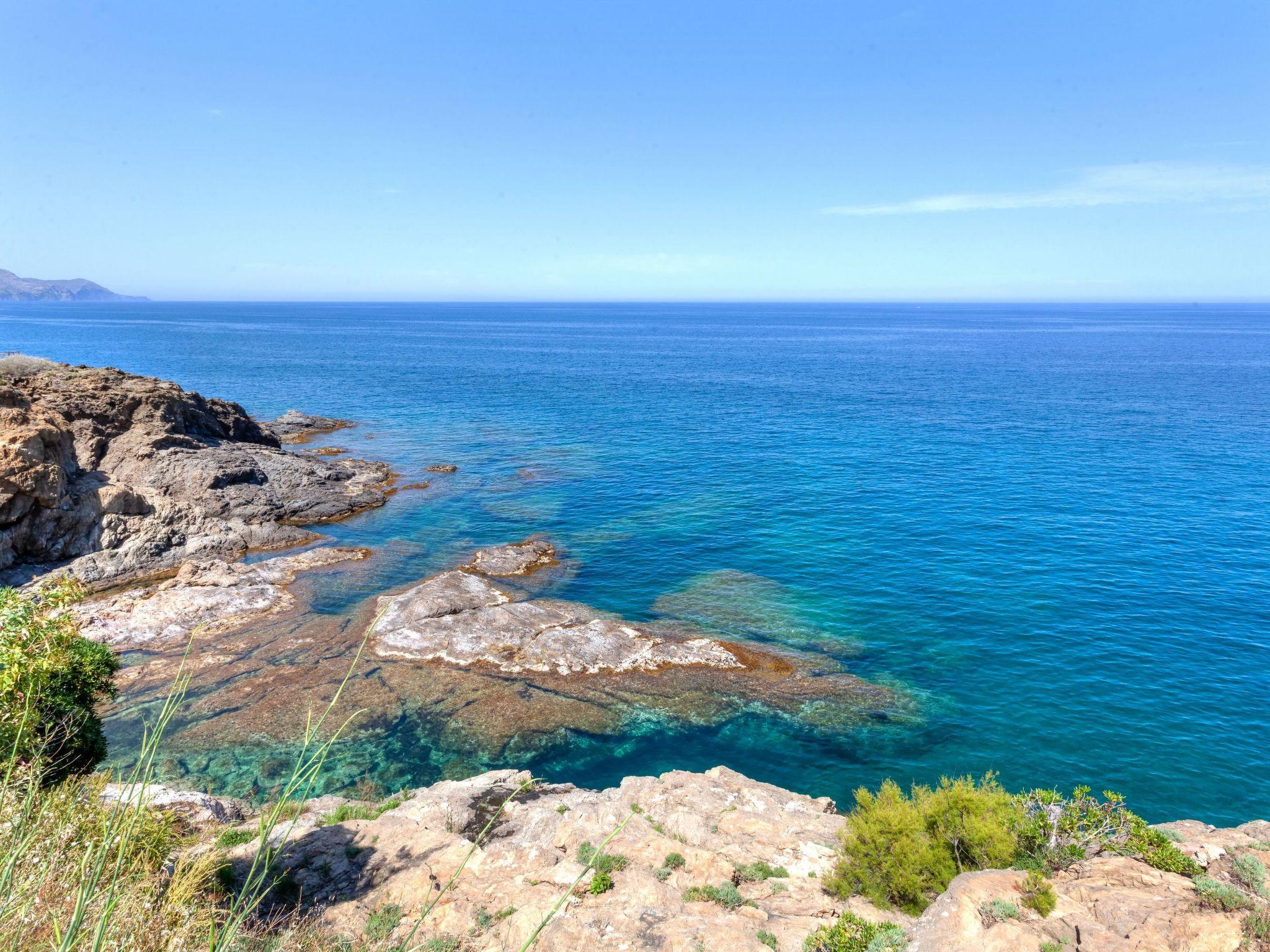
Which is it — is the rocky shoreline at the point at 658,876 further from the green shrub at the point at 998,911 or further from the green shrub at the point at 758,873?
the green shrub at the point at 998,911

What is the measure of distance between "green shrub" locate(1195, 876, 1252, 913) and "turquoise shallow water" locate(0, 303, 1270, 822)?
13162 millimetres

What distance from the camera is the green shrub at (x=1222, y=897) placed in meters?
13.2

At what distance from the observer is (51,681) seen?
55.9ft

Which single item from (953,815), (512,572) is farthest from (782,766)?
(512,572)

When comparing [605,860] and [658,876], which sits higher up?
[605,860]

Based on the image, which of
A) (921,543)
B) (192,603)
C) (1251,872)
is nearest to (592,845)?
(1251,872)

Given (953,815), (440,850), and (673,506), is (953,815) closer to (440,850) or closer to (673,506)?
(440,850)

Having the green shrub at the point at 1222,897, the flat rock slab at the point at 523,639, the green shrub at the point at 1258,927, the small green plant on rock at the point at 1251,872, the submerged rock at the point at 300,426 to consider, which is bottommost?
the flat rock slab at the point at 523,639

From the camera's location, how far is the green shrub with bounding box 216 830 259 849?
1861cm

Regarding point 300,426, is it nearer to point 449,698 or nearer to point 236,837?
point 449,698

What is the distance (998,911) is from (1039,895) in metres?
1.11

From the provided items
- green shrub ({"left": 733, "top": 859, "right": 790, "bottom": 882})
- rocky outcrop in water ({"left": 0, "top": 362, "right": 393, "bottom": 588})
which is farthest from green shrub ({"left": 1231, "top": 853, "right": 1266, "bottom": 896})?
rocky outcrop in water ({"left": 0, "top": 362, "right": 393, "bottom": 588})

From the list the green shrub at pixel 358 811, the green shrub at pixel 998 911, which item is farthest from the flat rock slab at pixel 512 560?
the green shrub at pixel 998 911

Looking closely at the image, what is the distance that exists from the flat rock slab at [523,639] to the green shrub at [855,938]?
18.8 m
